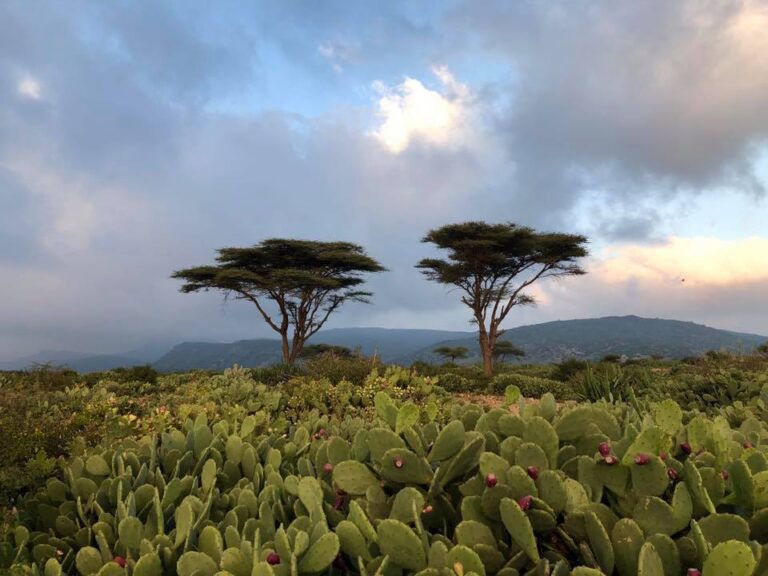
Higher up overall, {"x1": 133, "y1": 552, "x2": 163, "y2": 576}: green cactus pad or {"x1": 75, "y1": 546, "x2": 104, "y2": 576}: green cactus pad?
{"x1": 133, "y1": 552, "x2": 163, "y2": 576}: green cactus pad

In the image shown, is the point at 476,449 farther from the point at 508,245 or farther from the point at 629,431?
the point at 508,245

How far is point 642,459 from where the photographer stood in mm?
1808

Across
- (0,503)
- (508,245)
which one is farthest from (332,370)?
(508,245)

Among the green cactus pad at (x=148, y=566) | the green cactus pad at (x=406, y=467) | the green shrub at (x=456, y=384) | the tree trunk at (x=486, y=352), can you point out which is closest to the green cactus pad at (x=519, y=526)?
the green cactus pad at (x=406, y=467)

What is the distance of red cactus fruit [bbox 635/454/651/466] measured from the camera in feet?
5.91

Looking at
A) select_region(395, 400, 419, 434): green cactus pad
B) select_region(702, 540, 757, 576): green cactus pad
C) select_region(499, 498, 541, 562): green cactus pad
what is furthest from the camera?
select_region(395, 400, 419, 434): green cactus pad

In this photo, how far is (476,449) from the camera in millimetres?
1967

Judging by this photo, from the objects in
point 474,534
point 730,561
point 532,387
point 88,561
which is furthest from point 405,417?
point 532,387

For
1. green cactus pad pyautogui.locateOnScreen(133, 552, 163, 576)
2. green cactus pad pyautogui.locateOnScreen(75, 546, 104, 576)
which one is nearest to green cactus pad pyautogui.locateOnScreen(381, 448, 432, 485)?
green cactus pad pyautogui.locateOnScreen(133, 552, 163, 576)

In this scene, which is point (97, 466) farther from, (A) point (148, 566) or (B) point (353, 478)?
(B) point (353, 478)

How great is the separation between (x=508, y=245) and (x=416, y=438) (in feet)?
85.7

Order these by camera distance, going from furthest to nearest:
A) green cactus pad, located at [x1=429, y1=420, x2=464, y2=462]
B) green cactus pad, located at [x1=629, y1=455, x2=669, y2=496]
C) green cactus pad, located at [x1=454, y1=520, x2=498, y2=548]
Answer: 1. green cactus pad, located at [x1=429, y1=420, x2=464, y2=462]
2. green cactus pad, located at [x1=629, y1=455, x2=669, y2=496]
3. green cactus pad, located at [x1=454, y1=520, x2=498, y2=548]

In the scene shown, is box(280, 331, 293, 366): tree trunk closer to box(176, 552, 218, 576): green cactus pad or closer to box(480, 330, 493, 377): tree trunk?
box(480, 330, 493, 377): tree trunk

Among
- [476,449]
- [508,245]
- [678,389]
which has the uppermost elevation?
[508,245]
